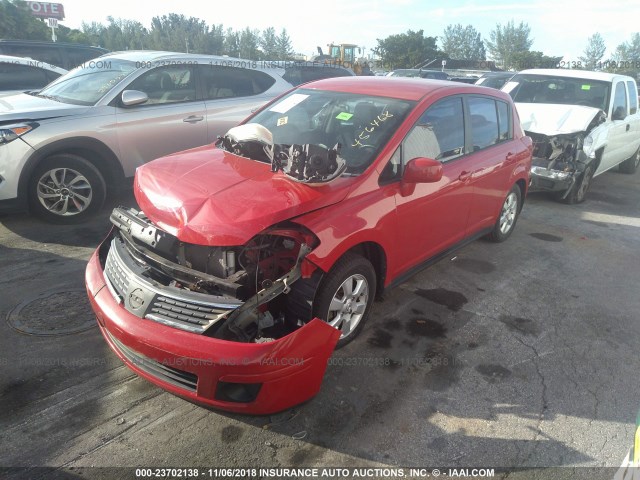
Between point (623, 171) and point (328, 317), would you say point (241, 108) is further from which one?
point (623, 171)

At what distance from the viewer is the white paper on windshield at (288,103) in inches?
165

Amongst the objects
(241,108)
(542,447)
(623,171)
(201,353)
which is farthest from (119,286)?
(623,171)

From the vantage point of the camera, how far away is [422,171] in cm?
331

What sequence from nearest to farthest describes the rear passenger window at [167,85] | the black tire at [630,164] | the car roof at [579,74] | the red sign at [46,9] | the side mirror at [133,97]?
the side mirror at [133,97] → the rear passenger window at [167,85] → the car roof at [579,74] → the black tire at [630,164] → the red sign at [46,9]

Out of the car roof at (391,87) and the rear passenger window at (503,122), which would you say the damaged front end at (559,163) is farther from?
the car roof at (391,87)

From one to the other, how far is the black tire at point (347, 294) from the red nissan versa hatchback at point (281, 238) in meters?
0.01

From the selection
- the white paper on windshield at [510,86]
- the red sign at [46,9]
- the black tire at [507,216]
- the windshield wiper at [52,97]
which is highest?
the red sign at [46,9]

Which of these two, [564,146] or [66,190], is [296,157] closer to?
[66,190]

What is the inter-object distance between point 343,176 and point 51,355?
2.27 m

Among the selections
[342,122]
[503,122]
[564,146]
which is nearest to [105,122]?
[342,122]

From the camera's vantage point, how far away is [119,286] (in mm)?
2760

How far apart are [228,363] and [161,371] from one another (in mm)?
487

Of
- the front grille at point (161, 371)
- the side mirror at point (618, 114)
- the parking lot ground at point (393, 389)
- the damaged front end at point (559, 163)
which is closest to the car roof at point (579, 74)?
the side mirror at point (618, 114)

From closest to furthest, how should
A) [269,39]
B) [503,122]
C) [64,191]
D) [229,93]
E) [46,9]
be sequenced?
[503,122] → [64,191] → [229,93] → [46,9] → [269,39]
